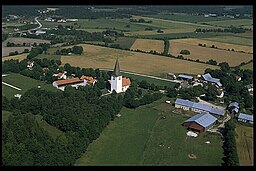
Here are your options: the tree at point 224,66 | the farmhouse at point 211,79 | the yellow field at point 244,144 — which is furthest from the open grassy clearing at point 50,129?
the tree at point 224,66

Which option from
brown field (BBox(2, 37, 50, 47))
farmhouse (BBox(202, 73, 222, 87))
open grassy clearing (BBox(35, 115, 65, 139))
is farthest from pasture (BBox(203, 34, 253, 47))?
open grassy clearing (BBox(35, 115, 65, 139))

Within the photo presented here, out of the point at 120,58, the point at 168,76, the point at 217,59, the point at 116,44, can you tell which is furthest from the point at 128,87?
the point at 116,44

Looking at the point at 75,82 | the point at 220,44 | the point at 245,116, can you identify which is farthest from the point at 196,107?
the point at 220,44

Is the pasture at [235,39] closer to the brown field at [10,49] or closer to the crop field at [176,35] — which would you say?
the crop field at [176,35]

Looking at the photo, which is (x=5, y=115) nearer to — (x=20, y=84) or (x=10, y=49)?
(x=20, y=84)

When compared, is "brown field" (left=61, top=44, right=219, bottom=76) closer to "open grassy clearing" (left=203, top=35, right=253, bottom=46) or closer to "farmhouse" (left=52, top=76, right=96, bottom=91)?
"farmhouse" (left=52, top=76, right=96, bottom=91)

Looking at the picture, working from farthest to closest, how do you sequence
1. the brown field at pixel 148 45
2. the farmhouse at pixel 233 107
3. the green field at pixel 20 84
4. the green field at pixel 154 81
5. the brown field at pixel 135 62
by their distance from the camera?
1. the brown field at pixel 148 45
2. the brown field at pixel 135 62
3. the green field at pixel 154 81
4. the green field at pixel 20 84
5. the farmhouse at pixel 233 107
